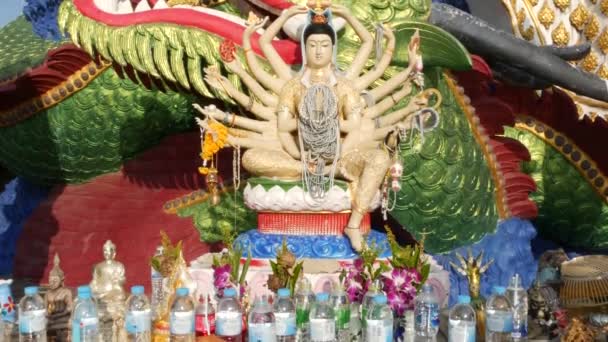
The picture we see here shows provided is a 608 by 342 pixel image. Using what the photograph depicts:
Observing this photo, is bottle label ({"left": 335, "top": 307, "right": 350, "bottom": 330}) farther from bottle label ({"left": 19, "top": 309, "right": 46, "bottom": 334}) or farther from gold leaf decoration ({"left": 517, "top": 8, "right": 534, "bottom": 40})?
gold leaf decoration ({"left": 517, "top": 8, "right": 534, "bottom": 40})

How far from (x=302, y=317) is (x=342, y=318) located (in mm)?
174

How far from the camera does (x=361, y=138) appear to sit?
4023mm

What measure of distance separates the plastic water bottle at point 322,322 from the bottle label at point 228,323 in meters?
0.31

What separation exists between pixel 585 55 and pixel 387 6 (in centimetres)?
132

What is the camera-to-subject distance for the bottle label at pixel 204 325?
3297 millimetres

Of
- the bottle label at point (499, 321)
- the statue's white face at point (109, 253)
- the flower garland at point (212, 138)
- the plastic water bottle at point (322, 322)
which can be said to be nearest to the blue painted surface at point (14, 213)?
the statue's white face at point (109, 253)

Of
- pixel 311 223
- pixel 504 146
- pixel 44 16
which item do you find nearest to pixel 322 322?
pixel 311 223

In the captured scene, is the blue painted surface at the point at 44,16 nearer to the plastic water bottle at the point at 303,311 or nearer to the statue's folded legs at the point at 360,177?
the statue's folded legs at the point at 360,177

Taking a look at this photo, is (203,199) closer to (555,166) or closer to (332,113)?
(332,113)

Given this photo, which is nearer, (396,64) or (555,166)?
(396,64)

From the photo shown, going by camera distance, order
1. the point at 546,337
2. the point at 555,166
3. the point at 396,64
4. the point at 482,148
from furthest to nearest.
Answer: the point at 555,166
the point at 482,148
the point at 396,64
the point at 546,337

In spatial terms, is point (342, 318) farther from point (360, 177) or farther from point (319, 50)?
point (319, 50)

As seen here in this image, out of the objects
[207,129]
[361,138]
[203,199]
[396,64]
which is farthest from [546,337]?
[203,199]

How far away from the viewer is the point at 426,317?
3281 millimetres
